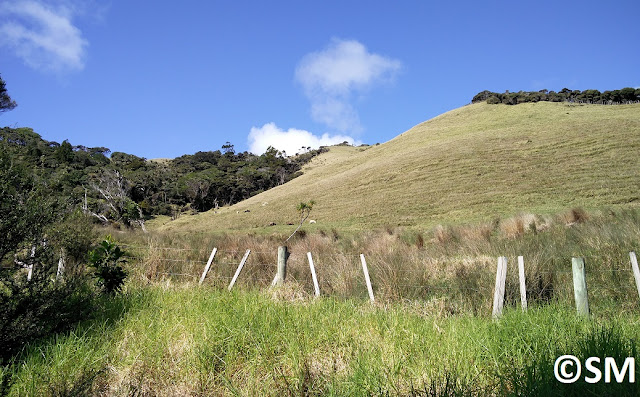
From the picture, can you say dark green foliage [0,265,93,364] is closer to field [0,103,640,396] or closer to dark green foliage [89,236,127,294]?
field [0,103,640,396]

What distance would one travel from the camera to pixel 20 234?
16.4 feet

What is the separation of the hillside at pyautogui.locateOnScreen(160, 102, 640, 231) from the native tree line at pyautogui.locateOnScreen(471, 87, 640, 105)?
43.4 feet

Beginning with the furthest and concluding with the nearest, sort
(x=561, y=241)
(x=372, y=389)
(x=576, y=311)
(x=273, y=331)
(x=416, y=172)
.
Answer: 1. (x=416, y=172)
2. (x=561, y=241)
3. (x=576, y=311)
4. (x=273, y=331)
5. (x=372, y=389)

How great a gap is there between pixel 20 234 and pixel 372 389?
4867 mm

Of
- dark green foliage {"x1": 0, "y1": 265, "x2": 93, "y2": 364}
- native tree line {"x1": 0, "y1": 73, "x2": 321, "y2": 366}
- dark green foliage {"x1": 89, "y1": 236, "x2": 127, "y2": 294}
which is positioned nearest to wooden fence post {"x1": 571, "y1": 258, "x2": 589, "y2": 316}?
native tree line {"x1": 0, "y1": 73, "x2": 321, "y2": 366}

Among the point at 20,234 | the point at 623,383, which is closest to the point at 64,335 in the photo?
the point at 20,234

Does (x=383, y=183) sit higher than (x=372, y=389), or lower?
higher

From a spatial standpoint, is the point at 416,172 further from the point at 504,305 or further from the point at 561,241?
the point at 504,305

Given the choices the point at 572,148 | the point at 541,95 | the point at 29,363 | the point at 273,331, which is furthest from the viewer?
the point at 541,95

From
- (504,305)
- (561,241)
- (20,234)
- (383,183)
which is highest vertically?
(383,183)

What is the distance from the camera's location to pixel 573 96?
79938mm

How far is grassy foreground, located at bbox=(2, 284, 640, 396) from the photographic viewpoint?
327 centimetres

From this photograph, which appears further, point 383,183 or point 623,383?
point 383,183

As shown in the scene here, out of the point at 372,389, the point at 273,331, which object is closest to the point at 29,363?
the point at 273,331
